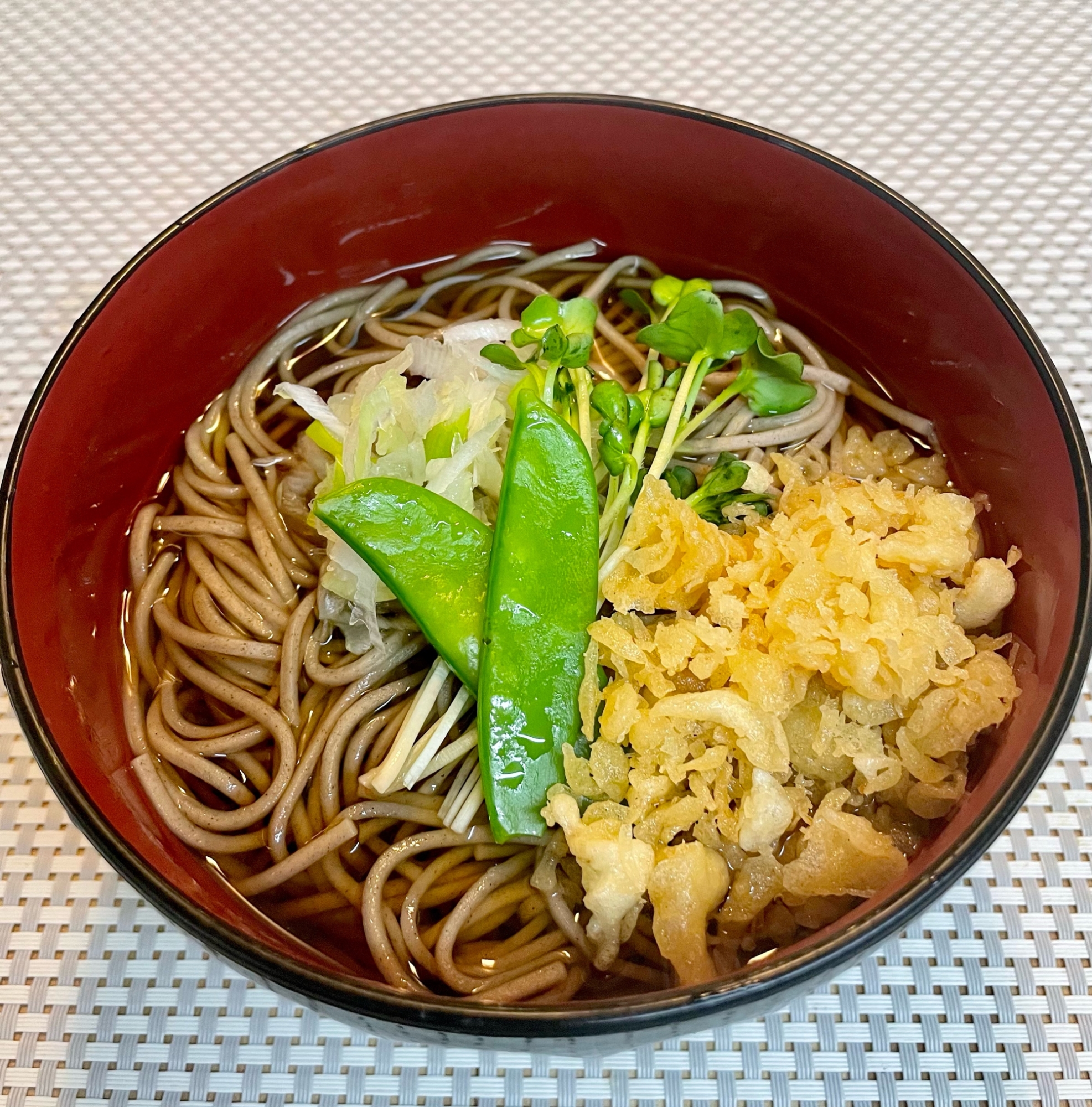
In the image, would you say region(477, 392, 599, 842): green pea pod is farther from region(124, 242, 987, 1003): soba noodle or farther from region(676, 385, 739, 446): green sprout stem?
region(676, 385, 739, 446): green sprout stem

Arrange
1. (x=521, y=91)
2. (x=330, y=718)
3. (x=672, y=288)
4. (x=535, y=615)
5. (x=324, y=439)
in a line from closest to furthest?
1. (x=535, y=615)
2. (x=330, y=718)
3. (x=324, y=439)
4. (x=672, y=288)
5. (x=521, y=91)

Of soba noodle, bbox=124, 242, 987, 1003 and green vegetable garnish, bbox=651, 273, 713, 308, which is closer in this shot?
soba noodle, bbox=124, 242, 987, 1003

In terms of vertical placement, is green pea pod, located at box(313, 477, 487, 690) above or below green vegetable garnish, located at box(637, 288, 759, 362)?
below

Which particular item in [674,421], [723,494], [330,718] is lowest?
[330,718]

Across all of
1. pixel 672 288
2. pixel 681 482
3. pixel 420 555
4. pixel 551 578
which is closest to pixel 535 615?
pixel 551 578

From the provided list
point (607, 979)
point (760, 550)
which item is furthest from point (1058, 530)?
point (607, 979)

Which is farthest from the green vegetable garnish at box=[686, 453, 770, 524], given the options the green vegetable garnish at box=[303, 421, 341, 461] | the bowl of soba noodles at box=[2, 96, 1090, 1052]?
the green vegetable garnish at box=[303, 421, 341, 461]

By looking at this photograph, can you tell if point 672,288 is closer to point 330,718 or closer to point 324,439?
point 324,439

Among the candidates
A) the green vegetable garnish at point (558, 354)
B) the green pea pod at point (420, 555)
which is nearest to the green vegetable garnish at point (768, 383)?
the green vegetable garnish at point (558, 354)
